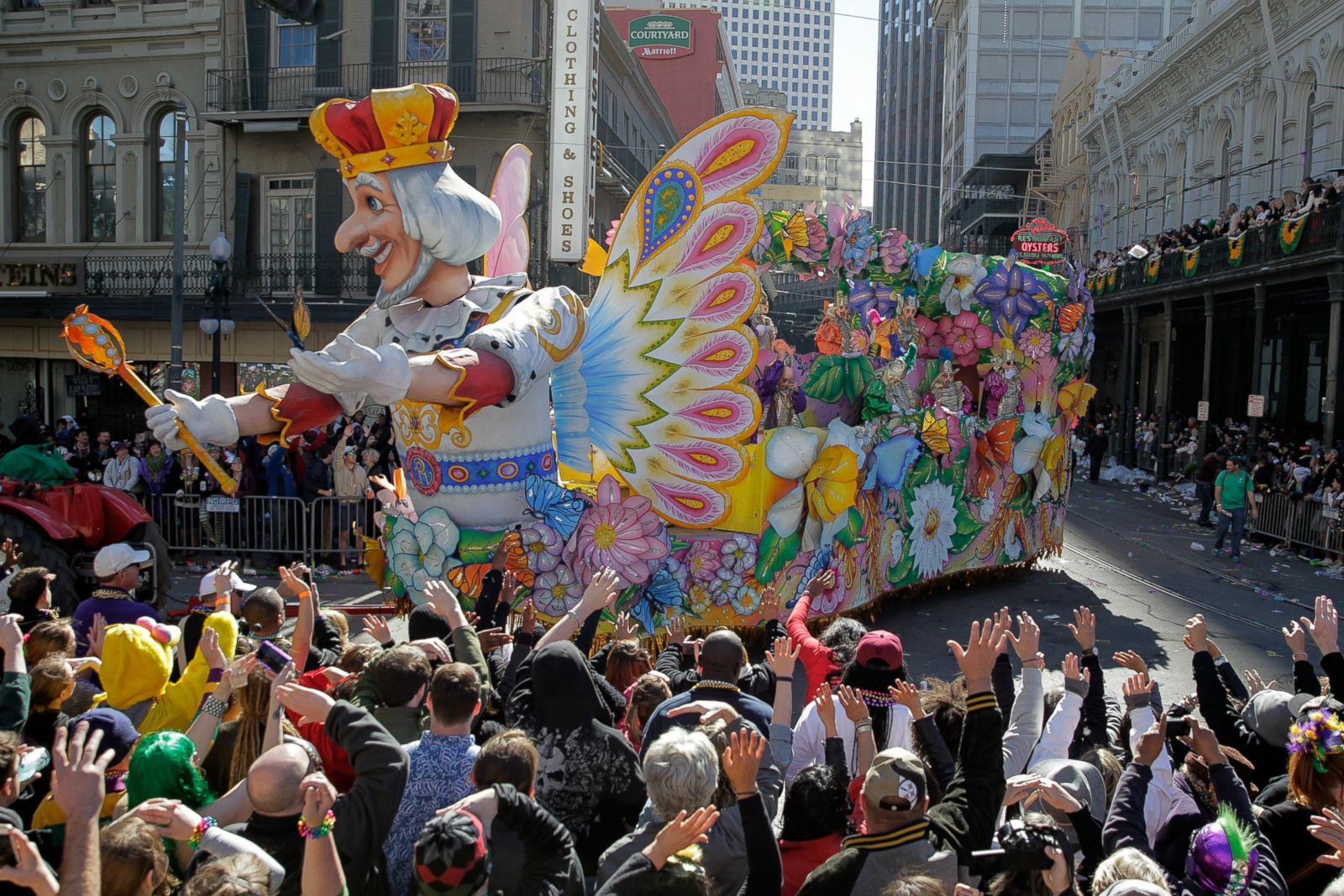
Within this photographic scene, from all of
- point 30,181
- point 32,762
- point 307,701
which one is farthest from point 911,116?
point 32,762

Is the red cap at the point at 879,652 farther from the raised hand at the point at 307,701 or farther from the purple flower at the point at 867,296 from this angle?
the purple flower at the point at 867,296

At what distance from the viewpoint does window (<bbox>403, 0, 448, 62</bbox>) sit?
59.3ft

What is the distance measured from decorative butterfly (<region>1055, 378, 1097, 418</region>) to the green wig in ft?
33.4

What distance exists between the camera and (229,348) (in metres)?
18.9

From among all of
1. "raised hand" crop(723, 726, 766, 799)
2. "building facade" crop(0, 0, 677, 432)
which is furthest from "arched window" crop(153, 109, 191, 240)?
"raised hand" crop(723, 726, 766, 799)

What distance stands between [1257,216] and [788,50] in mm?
134022

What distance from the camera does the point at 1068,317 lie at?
11.6 m

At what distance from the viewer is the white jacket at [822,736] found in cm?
417

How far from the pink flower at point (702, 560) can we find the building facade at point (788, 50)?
13766 cm

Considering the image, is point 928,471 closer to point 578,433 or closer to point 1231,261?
point 578,433

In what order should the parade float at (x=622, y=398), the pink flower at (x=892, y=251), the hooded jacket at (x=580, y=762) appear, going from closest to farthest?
the hooded jacket at (x=580, y=762)
the parade float at (x=622, y=398)
the pink flower at (x=892, y=251)

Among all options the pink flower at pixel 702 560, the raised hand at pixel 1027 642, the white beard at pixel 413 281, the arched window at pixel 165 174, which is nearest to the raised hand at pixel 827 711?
the raised hand at pixel 1027 642

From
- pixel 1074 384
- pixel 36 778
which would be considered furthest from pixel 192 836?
pixel 1074 384

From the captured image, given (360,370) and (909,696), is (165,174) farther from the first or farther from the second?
(909,696)
